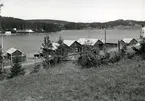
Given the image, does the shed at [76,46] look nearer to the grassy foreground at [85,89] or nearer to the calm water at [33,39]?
the calm water at [33,39]

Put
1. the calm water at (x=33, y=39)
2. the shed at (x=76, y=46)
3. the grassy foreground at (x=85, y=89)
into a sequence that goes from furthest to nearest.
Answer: the calm water at (x=33, y=39) → the shed at (x=76, y=46) → the grassy foreground at (x=85, y=89)

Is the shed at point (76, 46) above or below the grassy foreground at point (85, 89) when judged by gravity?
below

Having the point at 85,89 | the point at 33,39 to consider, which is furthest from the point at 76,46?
the point at 33,39

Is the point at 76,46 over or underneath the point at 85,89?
underneath

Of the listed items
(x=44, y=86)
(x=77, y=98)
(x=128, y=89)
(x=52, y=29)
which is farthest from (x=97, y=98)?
(x=52, y=29)

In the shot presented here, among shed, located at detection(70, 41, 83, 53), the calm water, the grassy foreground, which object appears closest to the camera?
the grassy foreground

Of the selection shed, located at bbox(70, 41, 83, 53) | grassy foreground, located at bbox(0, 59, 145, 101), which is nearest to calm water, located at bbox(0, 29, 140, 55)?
shed, located at bbox(70, 41, 83, 53)

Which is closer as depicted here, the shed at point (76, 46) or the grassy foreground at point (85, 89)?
the grassy foreground at point (85, 89)

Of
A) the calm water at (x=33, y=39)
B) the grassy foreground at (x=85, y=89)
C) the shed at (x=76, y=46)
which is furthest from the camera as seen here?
the calm water at (x=33, y=39)

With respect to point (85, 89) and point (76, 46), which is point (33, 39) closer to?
point (76, 46)

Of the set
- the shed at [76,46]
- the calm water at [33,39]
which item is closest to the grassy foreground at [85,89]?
the shed at [76,46]

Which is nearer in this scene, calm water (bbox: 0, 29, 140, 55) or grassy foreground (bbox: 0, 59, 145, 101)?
grassy foreground (bbox: 0, 59, 145, 101)

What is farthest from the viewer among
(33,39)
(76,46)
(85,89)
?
(33,39)

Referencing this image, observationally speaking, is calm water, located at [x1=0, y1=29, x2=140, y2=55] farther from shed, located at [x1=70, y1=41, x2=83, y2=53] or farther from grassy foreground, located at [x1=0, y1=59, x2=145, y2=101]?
grassy foreground, located at [x1=0, y1=59, x2=145, y2=101]
